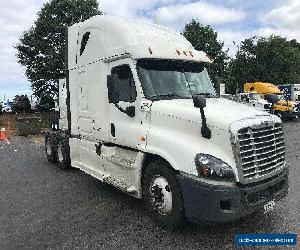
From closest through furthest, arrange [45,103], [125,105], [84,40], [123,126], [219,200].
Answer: [219,200] → [125,105] → [123,126] → [84,40] → [45,103]

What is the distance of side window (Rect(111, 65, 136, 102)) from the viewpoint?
6223 millimetres

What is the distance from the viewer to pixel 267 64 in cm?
5638

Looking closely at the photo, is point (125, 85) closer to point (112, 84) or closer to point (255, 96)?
point (112, 84)

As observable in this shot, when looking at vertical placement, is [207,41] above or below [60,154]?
above

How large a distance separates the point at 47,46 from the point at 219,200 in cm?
3464

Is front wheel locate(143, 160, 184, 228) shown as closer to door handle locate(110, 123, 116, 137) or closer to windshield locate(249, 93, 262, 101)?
door handle locate(110, 123, 116, 137)

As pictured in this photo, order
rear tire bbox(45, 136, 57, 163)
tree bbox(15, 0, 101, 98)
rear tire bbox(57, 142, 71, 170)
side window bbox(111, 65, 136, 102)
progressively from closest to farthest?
1. side window bbox(111, 65, 136, 102)
2. rear tire bbox(57, 142, 71, 170)
3. rear tire bbox(45, 136, 57, 163)
4. tree bbox(15, 0, 101, 98)

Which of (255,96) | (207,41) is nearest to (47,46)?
(207,41)

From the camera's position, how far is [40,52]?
36.8 meters

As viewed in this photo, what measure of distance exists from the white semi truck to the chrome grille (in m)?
0.01

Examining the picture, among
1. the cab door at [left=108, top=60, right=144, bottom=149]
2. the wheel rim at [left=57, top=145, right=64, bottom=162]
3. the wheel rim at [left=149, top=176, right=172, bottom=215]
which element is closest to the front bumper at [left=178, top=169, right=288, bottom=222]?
the wheel rim at [left=149, top=176, right=172, bottom=215]

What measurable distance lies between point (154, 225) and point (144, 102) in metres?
2.03

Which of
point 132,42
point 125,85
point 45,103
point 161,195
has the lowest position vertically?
point 161,195

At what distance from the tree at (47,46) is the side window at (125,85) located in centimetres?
3051
